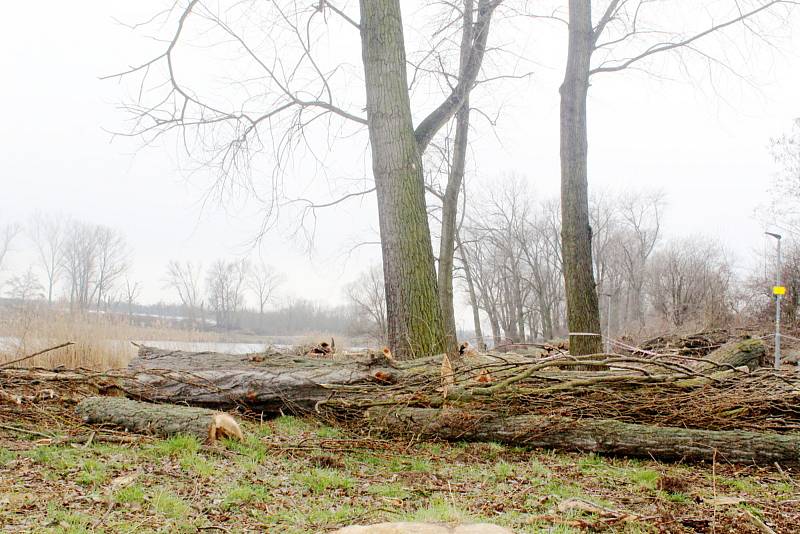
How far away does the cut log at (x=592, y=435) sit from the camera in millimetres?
4070

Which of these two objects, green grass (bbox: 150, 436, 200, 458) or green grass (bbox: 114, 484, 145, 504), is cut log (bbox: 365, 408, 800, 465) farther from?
green grass (bbox: 114, 484, 145, 504)

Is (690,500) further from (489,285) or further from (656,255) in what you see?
(656,255)

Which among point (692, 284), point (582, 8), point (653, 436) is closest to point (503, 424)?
point (653, 436)

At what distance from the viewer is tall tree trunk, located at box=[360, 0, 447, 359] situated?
638 cm

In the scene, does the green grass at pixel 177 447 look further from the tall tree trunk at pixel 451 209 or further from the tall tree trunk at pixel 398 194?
the tall tree trunk at pixel 451 209

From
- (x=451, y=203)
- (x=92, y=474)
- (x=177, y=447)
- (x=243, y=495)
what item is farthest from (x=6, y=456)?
(x=451, y=203)

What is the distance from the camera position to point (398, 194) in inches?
261

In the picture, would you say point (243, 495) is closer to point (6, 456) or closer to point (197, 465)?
point (197, 465)

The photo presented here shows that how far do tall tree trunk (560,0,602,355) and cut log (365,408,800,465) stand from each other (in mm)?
3011

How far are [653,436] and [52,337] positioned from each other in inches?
342

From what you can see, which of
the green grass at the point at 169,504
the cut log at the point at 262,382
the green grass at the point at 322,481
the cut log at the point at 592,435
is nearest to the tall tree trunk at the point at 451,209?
the cut log at the point at 262,382

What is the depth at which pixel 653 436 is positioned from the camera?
4.24 m

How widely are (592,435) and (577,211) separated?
12.9 ft

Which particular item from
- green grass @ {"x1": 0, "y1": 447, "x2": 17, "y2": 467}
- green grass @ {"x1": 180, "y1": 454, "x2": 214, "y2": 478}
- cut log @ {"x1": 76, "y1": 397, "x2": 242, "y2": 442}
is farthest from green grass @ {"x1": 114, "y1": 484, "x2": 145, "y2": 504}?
cut log @ {"x1": 76, "y1": 397, "x2": 242, "y2": 442}
